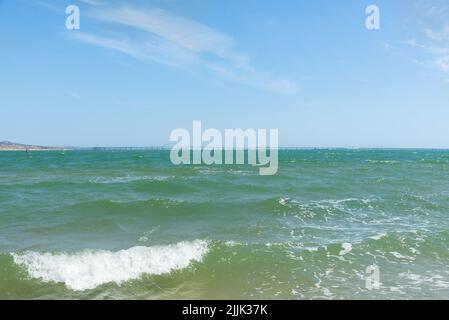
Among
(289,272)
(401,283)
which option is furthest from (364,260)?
(289,272)

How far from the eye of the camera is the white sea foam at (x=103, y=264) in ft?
35.1

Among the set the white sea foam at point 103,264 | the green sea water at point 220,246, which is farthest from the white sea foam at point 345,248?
the white sea foam at point 103,264

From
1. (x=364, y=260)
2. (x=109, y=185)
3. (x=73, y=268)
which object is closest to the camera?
(x=73, y=268)

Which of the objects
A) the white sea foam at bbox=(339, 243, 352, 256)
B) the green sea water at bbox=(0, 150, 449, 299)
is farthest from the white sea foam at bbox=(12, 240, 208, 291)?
the white sea foam at bbox=(339, 243, 352, 256)

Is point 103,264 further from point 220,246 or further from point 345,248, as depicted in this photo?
point 345,248

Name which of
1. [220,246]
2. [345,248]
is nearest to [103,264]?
[220,246]

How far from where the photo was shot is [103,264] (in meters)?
11.4

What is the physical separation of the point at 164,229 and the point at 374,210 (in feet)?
37.2

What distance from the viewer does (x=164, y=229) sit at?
52.3ft

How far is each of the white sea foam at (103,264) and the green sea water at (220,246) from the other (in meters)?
0.03

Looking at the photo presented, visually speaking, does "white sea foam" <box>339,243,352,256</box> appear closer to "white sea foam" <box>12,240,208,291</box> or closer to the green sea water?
the green sea water

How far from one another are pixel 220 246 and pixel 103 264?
3.93m

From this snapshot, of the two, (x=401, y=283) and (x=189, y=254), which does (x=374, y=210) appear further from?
(x=189, y=254)

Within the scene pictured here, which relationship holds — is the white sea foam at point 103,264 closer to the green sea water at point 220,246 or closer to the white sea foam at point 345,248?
the green sea water at point 220,246
